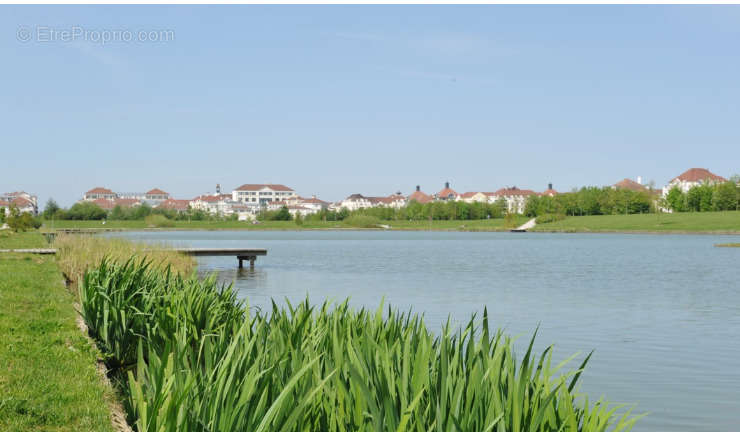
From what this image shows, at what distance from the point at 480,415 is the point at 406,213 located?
161847mm

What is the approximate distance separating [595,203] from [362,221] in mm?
47212

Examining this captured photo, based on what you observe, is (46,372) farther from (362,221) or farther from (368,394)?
(362,221)

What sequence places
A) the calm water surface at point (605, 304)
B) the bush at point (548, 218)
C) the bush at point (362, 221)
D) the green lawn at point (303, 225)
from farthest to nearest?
the bush at point (362, 221), the green lawn at point (303, 225), the bush at point (548, 218), the calm water surface at point (605, 304)

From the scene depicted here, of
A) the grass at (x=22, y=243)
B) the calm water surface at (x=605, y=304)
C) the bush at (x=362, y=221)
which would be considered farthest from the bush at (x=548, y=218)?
the grass at (x=22, y=243)

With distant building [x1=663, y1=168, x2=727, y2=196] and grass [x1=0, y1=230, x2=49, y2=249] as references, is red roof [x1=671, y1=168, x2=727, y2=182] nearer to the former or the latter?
distant building [x1=663, y1=168, x2=727, y2=196]

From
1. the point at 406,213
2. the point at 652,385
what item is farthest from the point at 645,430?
the point at 406,213

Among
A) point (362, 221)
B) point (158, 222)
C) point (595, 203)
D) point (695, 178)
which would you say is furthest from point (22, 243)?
point (695, 178)

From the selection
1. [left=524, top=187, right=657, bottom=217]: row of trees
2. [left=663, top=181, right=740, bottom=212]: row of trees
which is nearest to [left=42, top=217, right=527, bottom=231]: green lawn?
[left=524, top=187, right=657, bottom=217]: row of trees

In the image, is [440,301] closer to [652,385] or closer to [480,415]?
[652,385]

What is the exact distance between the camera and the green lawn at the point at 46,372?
5777 millimetres

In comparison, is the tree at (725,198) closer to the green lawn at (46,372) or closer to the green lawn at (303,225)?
the green lawn at (303,225)

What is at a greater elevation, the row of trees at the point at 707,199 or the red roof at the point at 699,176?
the red roof at the point at 699,176

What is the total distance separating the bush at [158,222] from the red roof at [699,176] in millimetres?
134969

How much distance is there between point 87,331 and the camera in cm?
1028
